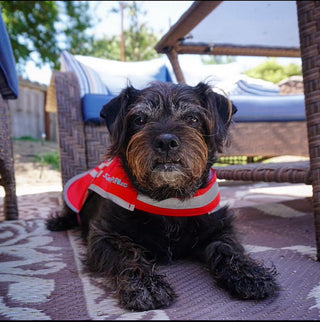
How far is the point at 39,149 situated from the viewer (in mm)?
11766

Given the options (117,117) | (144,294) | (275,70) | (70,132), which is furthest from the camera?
(275,70)

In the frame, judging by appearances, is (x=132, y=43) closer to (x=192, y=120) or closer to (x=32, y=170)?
(x=32, y=170)

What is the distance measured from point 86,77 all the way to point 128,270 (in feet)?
11.0

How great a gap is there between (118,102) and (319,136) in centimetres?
128

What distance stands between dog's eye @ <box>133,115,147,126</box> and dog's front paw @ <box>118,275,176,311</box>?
99 centimetres

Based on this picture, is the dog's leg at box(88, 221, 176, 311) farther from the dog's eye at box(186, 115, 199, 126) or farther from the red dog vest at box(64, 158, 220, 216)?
the dog's eye at box(186, 115, 199, 126)

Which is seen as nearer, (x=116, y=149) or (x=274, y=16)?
(x=116, y=149)

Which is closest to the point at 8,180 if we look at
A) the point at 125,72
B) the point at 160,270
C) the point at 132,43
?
the point at 160,270

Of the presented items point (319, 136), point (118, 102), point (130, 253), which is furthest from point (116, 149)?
point (319, 136)

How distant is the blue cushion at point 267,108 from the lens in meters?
4.04

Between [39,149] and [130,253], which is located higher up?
[39,149]

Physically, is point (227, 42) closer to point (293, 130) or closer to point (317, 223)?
point (293, 130)

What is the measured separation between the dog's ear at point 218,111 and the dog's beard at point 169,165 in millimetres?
193

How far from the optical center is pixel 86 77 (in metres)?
4.41
